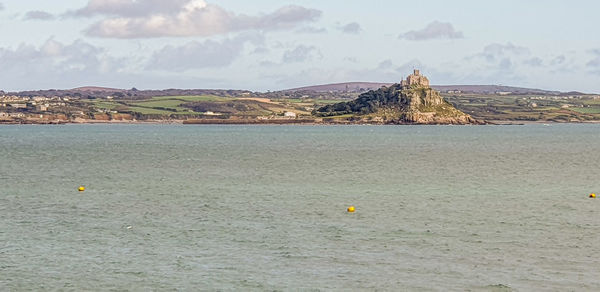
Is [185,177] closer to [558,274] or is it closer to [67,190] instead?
[67,190]

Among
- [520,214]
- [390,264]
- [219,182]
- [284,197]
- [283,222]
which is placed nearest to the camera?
[390,264]

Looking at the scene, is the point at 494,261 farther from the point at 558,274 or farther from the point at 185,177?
the point at 185,177

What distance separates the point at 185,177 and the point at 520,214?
2988cm

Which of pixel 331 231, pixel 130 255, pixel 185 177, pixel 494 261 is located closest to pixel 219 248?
pixel 130 255

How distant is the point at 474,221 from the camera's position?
3700 cm

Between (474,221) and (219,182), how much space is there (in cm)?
2446

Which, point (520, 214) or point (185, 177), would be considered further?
point (185, 177)

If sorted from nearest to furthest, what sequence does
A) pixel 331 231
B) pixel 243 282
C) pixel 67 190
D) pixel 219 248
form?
pixel 243 282 < pixel 219 248 < pixel 331 231 < pixel 67 190

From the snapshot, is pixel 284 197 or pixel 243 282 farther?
pixel 284 197

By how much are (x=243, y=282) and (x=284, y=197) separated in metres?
21.7

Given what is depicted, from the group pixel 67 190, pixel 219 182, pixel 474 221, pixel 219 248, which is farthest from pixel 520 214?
pixel 67 190

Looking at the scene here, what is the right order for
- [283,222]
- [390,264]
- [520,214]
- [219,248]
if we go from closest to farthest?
[390,264], [219,248], [283,222], [520,214]

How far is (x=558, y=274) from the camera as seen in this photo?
26.2 metres

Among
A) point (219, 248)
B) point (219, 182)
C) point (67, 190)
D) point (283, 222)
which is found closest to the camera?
point (219, 248)
